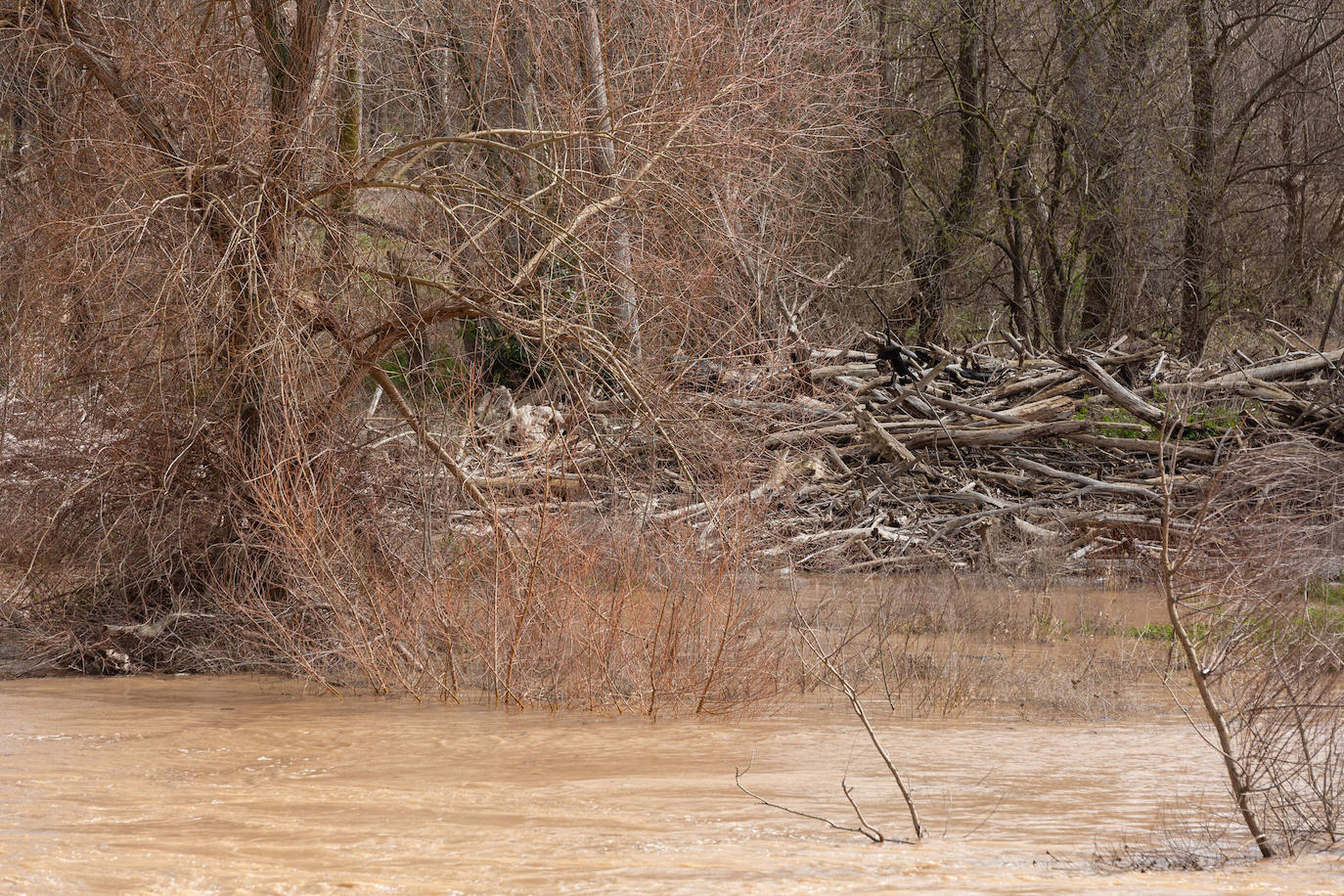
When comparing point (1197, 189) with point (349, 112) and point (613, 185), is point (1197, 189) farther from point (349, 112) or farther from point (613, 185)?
point (349, 112)

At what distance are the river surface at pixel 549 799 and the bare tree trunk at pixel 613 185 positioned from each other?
3041mm

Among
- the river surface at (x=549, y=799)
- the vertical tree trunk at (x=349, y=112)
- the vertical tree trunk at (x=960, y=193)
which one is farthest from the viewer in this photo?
the vertical tree trunk at (x=960, y=193)

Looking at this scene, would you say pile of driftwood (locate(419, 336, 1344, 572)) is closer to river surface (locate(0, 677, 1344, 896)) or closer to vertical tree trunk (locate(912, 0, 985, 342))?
river surface (locate(0, 677, 1344, 896))

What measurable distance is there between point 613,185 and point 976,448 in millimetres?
7266

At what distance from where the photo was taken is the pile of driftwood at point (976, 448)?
1377 centimetres

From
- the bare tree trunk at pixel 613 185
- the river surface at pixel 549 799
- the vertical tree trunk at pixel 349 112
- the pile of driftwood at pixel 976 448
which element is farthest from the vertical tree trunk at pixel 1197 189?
the vertical tree trunk at pixel 349 112

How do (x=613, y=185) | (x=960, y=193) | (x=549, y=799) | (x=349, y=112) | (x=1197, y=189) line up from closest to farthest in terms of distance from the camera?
(x=549, y=799), (x=613, y=185), (x=349, y=112), (x=1197, y=189), (x=960, y=193)

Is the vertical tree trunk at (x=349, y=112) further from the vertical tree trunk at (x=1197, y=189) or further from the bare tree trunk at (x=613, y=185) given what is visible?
the vertical tree trunk at (x=1197, y=189)

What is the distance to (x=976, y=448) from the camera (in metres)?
15.8

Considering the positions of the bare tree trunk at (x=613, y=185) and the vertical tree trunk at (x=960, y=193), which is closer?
the bare tree trunk at (x=613, y=185)

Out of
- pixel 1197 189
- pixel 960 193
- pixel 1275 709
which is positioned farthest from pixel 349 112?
pixel 1197 189

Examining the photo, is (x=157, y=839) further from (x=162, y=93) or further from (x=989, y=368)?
(x=989, y=368)

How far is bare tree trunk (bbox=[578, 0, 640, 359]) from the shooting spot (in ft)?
32.1

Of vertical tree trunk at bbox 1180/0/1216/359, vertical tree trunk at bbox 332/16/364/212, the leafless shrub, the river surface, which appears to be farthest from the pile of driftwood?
the leafless shrub
